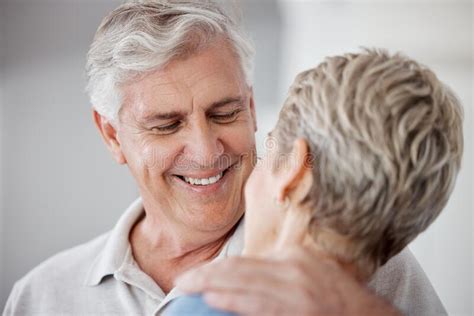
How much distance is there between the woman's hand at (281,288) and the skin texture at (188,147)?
0.68 meters

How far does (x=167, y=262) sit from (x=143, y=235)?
14 centimetres

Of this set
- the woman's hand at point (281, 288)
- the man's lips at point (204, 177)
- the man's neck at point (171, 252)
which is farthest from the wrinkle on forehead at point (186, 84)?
the woman's hand at point (281, 288)

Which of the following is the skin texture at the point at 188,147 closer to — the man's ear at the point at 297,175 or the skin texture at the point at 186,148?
the skin texture at the point at 186,148

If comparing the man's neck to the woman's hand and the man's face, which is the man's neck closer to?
the man's face

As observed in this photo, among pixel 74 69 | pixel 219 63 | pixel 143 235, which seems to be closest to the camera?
pixel 219 63

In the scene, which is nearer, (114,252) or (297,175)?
(297,175)

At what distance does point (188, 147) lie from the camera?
1627 mm

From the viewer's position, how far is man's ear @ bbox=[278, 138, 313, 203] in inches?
39.5

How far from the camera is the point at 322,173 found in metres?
1.00

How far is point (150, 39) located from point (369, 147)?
0.82 metres

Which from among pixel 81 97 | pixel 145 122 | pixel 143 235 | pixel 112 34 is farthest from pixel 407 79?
pixel 81 97

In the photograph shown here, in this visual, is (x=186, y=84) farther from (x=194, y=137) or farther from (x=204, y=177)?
(x=204, y=177)

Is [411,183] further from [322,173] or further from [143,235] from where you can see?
[143,235]

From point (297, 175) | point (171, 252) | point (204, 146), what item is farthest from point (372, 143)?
point (171, 252)
